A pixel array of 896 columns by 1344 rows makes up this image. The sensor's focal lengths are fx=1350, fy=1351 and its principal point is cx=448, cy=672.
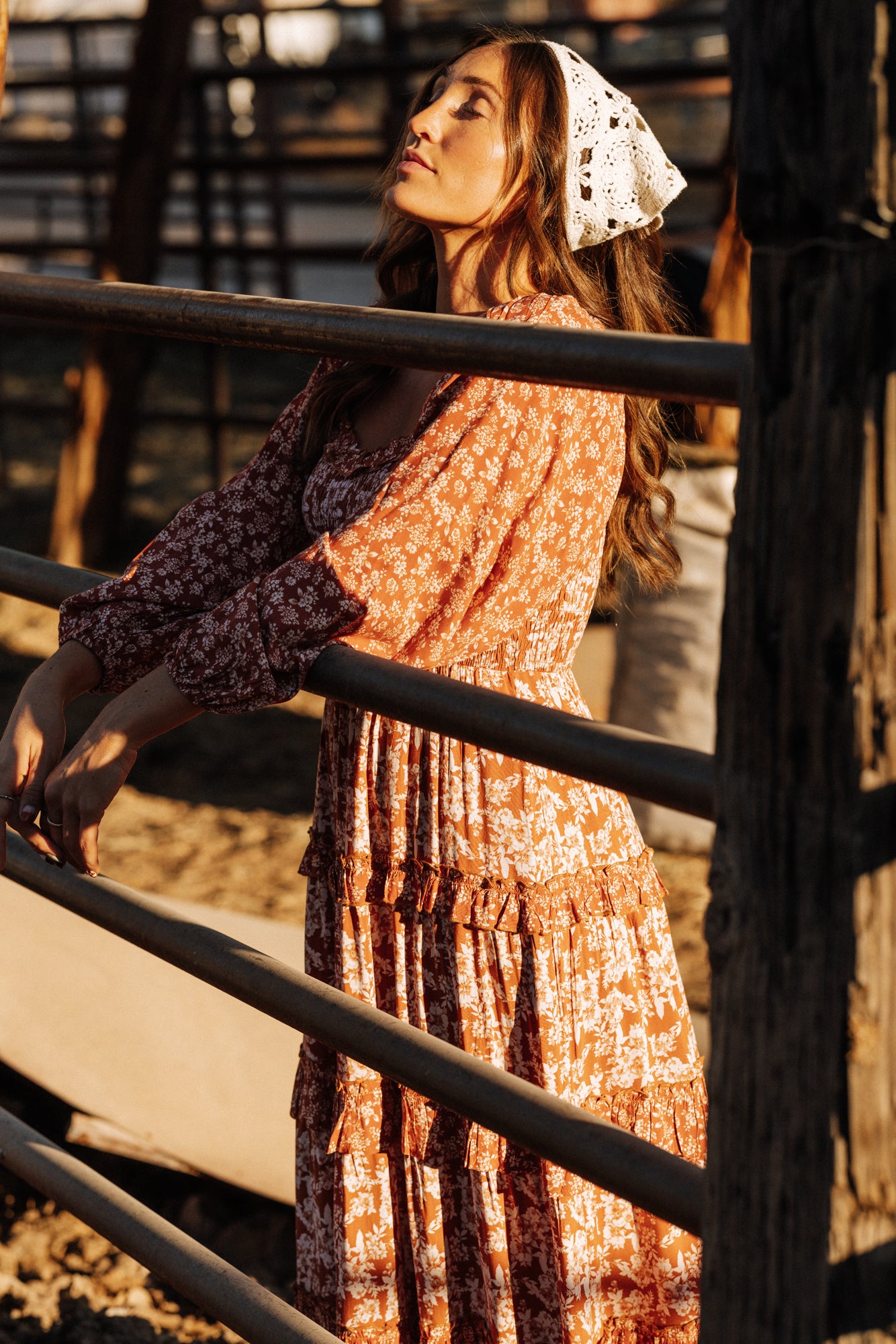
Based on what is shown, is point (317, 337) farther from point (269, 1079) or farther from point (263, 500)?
point (269, 1079)

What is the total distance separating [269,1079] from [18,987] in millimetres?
520

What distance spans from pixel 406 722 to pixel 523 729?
0.34 feet

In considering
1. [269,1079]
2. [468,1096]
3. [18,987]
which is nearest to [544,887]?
[468,1096]

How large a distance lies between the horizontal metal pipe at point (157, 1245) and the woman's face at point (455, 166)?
0.99 metres

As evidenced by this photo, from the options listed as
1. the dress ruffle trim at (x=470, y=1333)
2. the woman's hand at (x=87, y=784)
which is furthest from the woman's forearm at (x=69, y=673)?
the dress ruffle trim at (x=470, y=1333)

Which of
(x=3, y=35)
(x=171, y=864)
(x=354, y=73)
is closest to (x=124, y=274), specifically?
(x=354, y=73)

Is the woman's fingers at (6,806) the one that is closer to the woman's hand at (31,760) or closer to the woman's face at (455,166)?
the woman's hand at (31,760)

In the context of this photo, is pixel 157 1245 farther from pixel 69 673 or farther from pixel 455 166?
pixel 455 166

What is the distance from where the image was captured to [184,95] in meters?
5.23

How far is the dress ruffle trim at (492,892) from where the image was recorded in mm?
1300

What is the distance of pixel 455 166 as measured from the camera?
1355 mm

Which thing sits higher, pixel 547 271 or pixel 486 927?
pixel 547 271

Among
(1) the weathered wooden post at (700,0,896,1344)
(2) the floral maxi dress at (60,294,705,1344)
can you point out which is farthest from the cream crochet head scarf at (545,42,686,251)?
(1) the weathered wooden post at (700,0,896,1344)

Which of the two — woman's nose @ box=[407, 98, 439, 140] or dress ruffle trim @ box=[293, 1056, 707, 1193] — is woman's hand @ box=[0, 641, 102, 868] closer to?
dress ruffle trim @ box=[293, 1056, 707, 1193]
